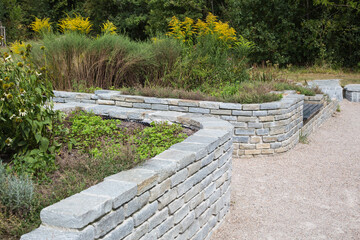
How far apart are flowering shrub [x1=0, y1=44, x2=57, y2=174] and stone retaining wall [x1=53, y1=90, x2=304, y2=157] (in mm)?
2540

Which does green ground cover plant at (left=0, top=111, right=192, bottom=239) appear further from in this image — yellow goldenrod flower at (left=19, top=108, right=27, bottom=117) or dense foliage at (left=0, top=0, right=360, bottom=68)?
dense foliage at (left=0, top=0, right=360, bottom=68)

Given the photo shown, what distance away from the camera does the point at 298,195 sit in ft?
14.1

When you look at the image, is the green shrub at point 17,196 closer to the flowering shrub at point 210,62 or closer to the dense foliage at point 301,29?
the flowering shrub at point 210,62

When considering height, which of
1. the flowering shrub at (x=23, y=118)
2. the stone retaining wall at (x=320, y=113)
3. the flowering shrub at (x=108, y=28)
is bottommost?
the stone retaining wall at (x=320, y=113)

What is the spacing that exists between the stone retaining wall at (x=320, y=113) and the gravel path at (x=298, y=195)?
47 centimetres

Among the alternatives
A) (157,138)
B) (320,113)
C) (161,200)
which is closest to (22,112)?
(161,200)

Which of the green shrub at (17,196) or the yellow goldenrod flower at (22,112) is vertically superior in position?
the yellow goldenrod flower at (22,112)

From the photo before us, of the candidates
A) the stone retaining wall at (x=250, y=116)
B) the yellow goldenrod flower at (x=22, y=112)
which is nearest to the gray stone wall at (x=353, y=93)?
the stone retaining wall at (x=250, y=116)

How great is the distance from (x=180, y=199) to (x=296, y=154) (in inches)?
131

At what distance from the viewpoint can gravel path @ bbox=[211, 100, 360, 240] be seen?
3574 mm

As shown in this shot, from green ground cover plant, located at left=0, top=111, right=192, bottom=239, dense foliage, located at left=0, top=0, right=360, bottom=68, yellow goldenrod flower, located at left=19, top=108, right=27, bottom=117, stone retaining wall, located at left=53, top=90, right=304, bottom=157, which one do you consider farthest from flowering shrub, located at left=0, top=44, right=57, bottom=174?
dense foliage, located at left=0, top=0, right=360, bottom=68

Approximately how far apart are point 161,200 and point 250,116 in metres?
3.01

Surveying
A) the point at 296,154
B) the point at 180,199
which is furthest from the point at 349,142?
the point at 180,199

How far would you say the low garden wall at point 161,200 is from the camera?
2.01 metres
